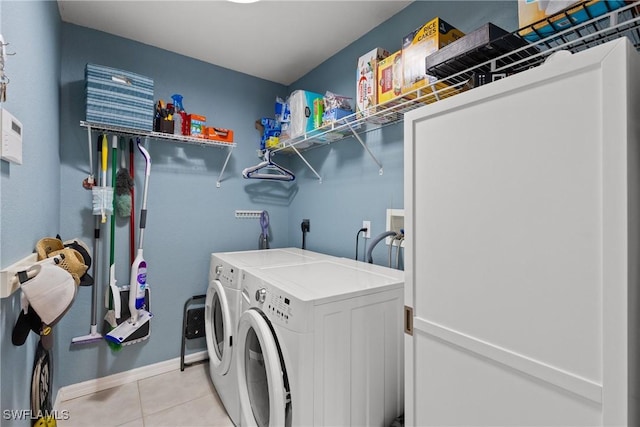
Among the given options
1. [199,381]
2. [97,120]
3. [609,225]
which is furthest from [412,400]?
[97,120]

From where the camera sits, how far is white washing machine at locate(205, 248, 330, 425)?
1739 millimetres

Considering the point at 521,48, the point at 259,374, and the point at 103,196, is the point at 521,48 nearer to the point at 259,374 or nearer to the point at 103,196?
the point at 259,374

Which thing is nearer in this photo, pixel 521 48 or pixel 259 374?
pixel 521 48

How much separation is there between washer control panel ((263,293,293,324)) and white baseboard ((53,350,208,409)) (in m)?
1.62

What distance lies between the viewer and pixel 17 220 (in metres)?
1.12

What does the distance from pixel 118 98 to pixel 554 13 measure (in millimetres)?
2275

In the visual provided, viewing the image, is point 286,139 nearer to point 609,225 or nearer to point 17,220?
point 17,220

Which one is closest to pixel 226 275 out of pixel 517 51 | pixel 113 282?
pixel 113 282

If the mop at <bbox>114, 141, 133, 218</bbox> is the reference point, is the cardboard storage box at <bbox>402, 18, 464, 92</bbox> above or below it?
above

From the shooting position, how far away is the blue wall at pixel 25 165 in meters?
1.00

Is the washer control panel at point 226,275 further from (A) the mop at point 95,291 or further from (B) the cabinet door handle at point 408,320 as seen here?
(B) the cabinet door handle at point 408,320

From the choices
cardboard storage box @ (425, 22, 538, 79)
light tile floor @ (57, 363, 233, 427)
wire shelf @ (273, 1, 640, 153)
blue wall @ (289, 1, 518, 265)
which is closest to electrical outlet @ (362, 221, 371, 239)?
blue wall @ (289, 1, 518, 265)

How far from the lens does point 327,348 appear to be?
1154mm

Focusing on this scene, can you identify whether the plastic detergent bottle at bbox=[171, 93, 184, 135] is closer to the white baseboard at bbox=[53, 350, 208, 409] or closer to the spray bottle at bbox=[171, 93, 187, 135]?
the spray bottle at bbox=[171, 93, 187, 135]
